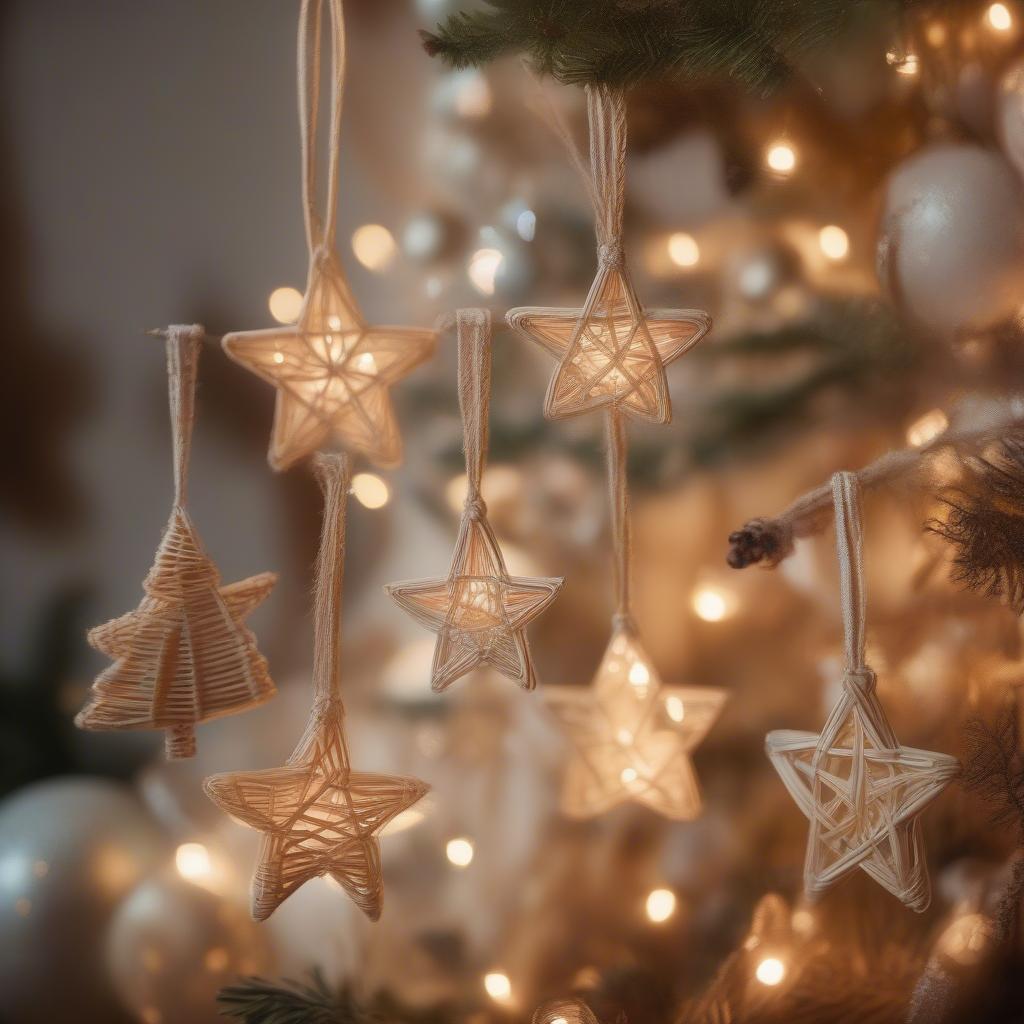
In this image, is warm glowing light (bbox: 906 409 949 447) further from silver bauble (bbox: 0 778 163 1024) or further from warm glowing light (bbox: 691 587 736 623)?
silver bauble (bbox: 0 778 163 1024)

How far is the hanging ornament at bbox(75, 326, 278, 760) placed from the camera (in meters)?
0.72

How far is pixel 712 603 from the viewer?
2.77ft

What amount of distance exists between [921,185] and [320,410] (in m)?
0.43

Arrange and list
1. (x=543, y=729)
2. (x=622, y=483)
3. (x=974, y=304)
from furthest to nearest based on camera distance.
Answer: (x=543, y=729), (x=622, y=483), (x=974, y=304)

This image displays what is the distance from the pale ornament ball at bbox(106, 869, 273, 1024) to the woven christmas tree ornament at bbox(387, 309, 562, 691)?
1.08ft

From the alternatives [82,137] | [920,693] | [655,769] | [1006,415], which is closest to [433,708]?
[655,769]

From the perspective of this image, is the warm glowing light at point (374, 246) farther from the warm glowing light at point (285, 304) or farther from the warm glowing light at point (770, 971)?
the warm glowing light at point (770, 971)

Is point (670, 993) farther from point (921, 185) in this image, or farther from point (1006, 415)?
point (921, 185)

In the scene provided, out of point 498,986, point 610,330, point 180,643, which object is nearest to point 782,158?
point 610,330

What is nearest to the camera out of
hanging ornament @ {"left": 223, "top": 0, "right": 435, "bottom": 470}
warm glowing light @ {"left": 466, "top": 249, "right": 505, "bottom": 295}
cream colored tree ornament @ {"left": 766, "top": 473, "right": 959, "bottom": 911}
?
cream colored tree ornament @ {"left": 766, "top": 473, "right": 959, "bottom": 911}

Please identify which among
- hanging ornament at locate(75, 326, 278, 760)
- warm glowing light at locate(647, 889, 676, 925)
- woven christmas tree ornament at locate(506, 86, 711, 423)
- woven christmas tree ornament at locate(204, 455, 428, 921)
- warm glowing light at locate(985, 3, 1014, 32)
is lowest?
warm glowing light at locate(647, 889, 676, 925)

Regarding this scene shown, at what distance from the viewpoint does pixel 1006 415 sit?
68cm

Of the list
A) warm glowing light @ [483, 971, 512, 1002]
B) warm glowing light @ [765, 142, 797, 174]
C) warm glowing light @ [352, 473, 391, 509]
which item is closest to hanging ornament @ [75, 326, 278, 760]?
warm glowing light @ [352, 473, 391, 509]

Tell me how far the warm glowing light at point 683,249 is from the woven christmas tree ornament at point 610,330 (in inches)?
5.0
